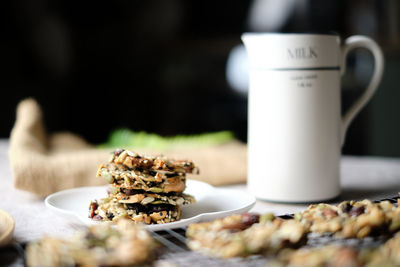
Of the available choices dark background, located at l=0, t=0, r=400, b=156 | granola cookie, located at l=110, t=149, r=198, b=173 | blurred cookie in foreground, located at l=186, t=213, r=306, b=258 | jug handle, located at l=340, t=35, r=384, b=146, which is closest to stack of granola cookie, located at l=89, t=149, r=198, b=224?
granola cookie, located at l=110, t=149, r=198, b=173

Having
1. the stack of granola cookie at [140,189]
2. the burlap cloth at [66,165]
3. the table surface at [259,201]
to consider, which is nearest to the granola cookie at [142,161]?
the stack of granola cookie at [140,189]

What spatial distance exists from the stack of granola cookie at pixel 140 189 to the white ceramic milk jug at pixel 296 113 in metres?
0.21

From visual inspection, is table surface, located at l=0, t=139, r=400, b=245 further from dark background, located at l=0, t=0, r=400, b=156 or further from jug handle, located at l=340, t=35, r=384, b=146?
dark background, located at l=0, t=0, r=400, b=156

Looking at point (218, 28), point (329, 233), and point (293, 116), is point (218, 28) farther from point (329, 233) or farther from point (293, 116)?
point (329, 233)

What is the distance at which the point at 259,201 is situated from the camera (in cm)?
85

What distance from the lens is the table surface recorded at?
2.24 ft

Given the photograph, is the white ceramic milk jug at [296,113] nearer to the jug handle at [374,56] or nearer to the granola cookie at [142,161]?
the jug handle at [374,56]

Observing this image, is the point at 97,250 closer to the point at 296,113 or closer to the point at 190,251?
the point at 190,251

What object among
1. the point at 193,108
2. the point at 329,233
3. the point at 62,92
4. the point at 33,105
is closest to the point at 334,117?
the point at 329,233

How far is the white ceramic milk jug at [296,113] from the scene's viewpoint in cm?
80

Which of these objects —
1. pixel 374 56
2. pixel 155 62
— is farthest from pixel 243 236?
pixel 155 62

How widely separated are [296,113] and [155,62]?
224cm

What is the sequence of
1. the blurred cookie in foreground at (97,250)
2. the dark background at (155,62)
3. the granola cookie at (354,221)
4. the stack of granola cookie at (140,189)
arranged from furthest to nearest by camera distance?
the dark background at (155,62) < the stack of granola cookie at (140,189) < the granola cookie at (354,221) < the blurred cookie in foreground at (97,250)

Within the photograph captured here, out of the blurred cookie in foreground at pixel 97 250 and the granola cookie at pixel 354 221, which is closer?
the blurred cookie in foreground at pixel 97 250
